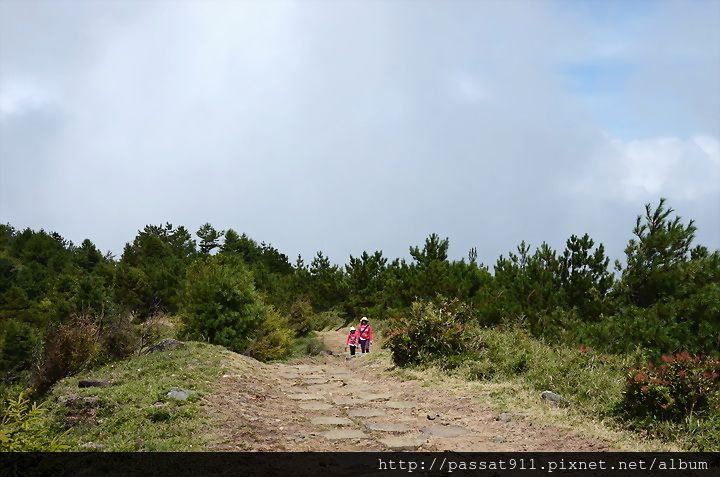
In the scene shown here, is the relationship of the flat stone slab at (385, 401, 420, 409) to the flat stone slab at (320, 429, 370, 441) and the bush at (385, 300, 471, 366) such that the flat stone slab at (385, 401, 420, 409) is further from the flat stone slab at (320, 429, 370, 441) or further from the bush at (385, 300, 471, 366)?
the bush at (385, 300, 471, 366)

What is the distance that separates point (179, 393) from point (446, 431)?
4123 mm

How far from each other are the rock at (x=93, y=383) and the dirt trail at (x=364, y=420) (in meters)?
2.03

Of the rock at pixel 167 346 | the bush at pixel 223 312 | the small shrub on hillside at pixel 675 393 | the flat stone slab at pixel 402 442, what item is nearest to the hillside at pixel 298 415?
the flat stone slab at pixel 402 442

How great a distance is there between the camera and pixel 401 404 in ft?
31.4

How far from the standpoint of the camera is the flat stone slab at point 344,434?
7.21m

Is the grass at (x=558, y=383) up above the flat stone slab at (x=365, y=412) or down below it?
above

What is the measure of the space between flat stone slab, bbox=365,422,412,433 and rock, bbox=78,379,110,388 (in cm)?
496

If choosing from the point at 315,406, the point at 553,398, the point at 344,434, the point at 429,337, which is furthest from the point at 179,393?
the point at 429,337

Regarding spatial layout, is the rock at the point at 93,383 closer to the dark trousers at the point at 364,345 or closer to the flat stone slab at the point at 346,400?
the flat stone slab at the point at 346,400

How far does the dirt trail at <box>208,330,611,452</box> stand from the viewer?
673 cm

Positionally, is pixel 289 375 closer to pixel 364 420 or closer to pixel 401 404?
pixel 401 404

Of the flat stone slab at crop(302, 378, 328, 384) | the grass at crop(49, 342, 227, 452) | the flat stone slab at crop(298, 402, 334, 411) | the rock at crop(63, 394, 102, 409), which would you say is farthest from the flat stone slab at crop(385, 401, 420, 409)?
the rock at crop(63, 394, 102, 409)

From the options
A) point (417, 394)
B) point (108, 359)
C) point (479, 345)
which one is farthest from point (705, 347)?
point (108, 359)

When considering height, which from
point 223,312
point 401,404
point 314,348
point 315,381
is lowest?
point 401,404
